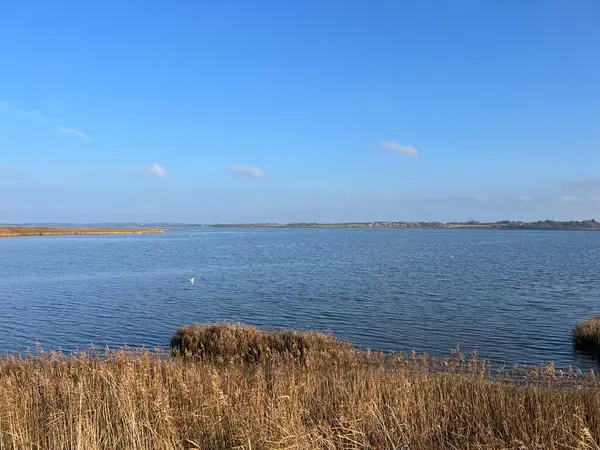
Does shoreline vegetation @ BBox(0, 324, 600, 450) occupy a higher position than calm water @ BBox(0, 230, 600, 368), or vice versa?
shoreline vegetation @ BBox(0, 324, 600, 450)

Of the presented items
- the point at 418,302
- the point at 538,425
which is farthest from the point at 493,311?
the point at 538,425

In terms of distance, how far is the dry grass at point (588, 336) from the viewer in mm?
20578

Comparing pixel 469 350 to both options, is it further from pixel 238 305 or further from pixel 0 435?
pixel 0 435

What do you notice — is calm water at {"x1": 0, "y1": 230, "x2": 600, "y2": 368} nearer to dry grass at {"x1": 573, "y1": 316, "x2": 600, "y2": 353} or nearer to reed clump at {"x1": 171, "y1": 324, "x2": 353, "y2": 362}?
dry grass at {"x1": 573, "y1": 316, "x2": 600, "y2": 353}

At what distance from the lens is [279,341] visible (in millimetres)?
19203

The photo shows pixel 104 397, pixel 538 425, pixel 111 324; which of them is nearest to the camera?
pixel 538 425

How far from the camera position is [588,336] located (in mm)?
20922

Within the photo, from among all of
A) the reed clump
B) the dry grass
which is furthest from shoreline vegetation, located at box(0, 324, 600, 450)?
the dry grass

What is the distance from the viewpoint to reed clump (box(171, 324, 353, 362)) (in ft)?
60.0

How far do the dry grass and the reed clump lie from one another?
1030 centimetres

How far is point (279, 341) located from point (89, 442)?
12.8 metres

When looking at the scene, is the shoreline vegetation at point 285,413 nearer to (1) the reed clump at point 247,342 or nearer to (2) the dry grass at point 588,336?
(1) the reed clump at point 247,342

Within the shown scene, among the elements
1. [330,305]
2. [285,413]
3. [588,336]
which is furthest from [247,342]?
[588,336]

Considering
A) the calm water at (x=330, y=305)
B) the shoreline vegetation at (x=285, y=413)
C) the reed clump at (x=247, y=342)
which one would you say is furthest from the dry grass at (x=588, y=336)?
the shoreline vegetation at (x=285, y=413)
